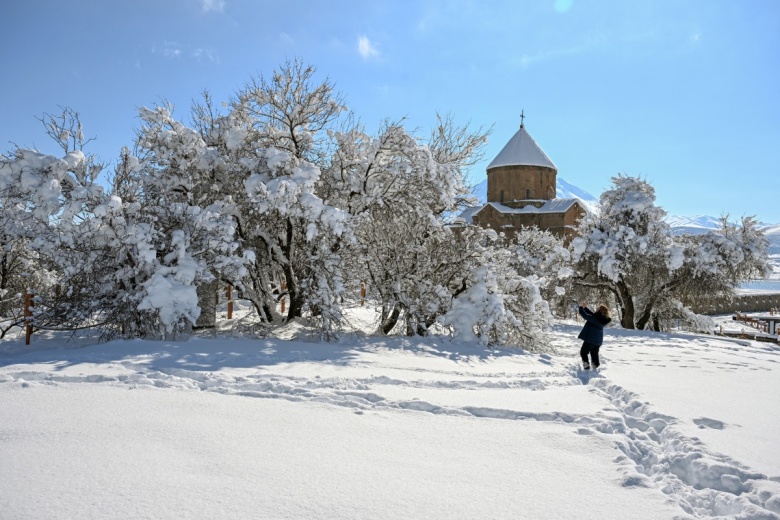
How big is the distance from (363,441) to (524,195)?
1782 inches

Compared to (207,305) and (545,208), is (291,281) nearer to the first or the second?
(207,305)

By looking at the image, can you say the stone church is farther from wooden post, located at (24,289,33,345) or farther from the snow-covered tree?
wooden post, located at (24,289,33,345)

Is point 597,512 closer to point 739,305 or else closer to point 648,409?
point 648,409

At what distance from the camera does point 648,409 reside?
6363 mm

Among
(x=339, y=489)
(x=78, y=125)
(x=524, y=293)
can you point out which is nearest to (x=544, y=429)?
(x=339, y=489)

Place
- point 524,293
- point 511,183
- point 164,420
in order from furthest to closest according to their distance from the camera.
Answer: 1. point 511,183
2. point 524,293
3. point 164,420

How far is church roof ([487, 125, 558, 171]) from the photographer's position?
4747 cm

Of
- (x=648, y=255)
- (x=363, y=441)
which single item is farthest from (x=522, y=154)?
(x=363, y=441)

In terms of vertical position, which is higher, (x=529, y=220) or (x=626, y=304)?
(x=529, y=220)

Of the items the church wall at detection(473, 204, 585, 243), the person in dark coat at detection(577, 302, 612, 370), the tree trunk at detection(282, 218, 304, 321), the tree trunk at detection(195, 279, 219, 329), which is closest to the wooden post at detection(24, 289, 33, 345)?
the tree trunk at detection(195, 279, 219, 329)

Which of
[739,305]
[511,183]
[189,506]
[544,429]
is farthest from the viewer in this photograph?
[739,305]

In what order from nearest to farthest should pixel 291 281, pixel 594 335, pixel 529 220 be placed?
pixel 594 335
pixel 291 281
pixel 529 220

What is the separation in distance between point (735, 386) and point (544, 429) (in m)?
5.01

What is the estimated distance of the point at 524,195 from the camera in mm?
47781
